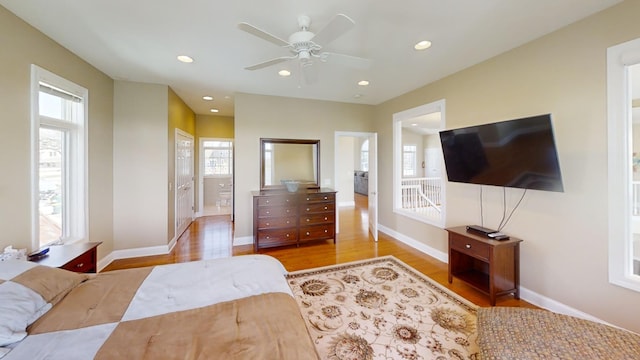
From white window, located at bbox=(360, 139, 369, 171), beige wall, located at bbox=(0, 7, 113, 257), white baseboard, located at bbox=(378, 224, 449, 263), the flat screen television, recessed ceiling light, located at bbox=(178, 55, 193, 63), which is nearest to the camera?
beige wall, located at bbox=(0, 7, 113, 257)

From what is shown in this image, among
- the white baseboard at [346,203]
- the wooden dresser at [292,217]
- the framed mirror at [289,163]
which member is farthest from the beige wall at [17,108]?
the white baseboard at [346,203]

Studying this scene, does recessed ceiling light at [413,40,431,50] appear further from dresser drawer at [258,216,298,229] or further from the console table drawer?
dresser drawer at [258,216,298,229]

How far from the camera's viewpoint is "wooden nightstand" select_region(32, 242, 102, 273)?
2.08 meters

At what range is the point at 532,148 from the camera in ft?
7.49

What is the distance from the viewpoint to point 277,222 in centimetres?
418

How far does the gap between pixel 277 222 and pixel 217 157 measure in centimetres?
384

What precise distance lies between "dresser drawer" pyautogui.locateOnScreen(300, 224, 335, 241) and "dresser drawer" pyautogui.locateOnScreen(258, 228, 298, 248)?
15 cm

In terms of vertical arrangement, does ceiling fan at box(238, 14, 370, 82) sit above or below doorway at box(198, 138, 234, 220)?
above

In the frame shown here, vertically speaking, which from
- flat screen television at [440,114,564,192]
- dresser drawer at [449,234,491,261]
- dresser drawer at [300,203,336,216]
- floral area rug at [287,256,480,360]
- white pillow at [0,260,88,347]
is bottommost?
floral area rug at [287,256,480,360]

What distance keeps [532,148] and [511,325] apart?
1546mm

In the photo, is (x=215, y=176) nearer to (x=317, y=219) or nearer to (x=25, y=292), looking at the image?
(x=317, y=219)

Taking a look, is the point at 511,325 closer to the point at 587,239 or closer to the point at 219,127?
the point at 587,239

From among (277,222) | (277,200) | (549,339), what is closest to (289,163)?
(277,200)

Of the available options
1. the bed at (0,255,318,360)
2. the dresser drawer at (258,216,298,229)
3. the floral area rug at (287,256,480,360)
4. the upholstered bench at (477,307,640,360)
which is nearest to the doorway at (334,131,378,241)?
the dresser drawer at (258,216,298,229)
